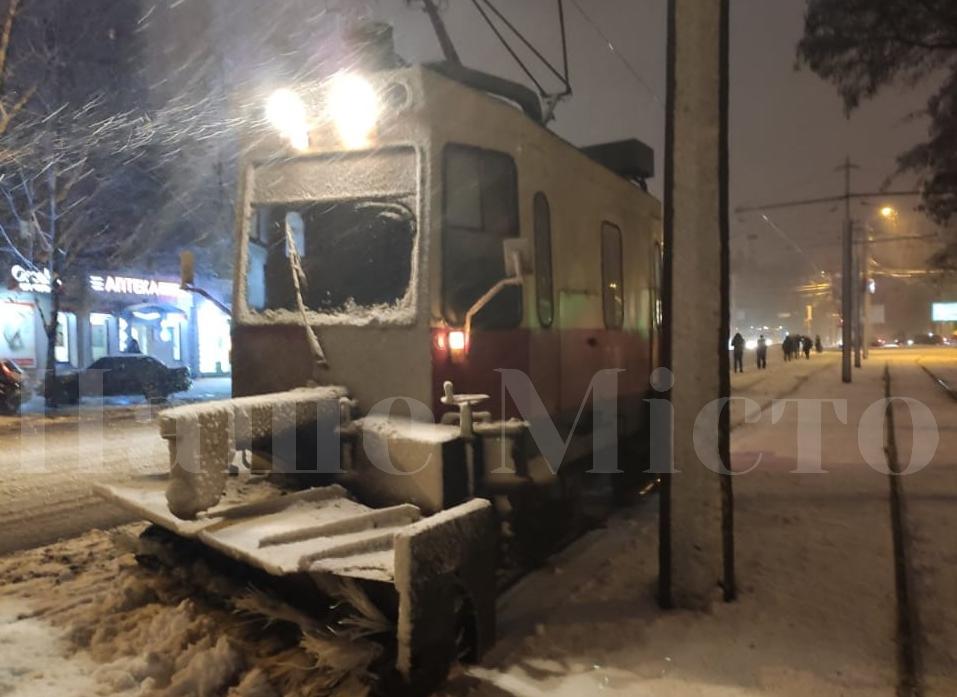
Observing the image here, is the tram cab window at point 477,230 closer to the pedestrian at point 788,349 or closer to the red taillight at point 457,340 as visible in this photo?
the red taillight at point 457,340

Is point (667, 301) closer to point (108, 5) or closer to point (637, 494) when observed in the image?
point (637, 494)

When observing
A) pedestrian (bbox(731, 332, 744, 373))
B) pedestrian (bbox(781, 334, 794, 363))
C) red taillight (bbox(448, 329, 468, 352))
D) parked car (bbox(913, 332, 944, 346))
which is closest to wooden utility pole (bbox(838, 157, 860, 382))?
pedestrian (bbox(731, 332, 744, 373))

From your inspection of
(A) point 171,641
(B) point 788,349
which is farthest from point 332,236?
(B) point 788,349

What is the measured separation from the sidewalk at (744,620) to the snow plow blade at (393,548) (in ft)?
0.96

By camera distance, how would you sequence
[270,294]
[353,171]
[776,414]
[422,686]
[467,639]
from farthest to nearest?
[776,414] → [270,294] → [353,171] → [467,639] → [422,686]

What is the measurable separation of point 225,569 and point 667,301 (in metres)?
3.33

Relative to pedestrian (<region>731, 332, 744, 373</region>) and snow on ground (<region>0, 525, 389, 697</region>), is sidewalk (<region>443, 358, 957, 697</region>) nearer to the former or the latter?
snow on ground (<region>0, 525, 389, 697</region>)

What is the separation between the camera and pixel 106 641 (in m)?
4.58

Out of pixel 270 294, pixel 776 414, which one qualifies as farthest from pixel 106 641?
pixel 776 414

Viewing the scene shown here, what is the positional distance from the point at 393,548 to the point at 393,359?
1.51 m

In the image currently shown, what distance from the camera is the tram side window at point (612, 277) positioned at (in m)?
7.66

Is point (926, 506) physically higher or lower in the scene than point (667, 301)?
lower

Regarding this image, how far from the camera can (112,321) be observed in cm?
3041

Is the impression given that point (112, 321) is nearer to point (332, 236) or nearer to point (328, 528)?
point (332, 236)
